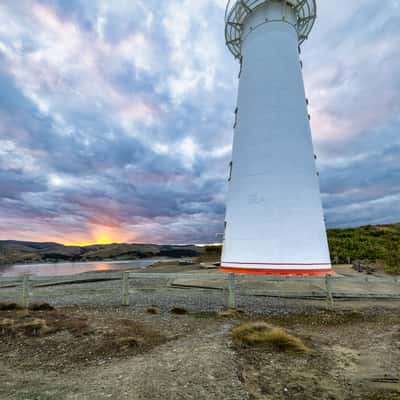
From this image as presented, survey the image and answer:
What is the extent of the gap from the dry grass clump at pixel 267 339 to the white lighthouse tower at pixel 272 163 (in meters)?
4.73

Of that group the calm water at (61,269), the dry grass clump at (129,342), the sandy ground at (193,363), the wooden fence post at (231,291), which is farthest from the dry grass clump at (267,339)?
the calm water at (61,269)

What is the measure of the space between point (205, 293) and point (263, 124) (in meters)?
6.88

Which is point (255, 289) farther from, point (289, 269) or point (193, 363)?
point (193, 363)

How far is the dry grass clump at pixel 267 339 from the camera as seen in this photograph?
13.5 ft

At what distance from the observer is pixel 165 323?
580 centimetres

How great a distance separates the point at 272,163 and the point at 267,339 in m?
6.99

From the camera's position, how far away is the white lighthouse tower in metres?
9.37

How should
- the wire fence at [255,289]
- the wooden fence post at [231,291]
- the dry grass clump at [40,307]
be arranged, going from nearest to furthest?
the wooden fence post at [231,291]
the dry grass clump at [40,307]
the wire fence at [255,289]

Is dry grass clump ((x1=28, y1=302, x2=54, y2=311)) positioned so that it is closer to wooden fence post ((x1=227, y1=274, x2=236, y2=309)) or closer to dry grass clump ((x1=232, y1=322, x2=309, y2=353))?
wooden fence post ((x1=227, y1=274, x2=236, y2=309))

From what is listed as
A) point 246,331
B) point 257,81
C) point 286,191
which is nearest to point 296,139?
point 286,191

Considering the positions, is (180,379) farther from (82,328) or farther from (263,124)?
(263,124)

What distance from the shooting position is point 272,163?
1004 cm

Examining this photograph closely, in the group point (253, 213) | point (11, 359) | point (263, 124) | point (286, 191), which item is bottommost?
point (11, 359)

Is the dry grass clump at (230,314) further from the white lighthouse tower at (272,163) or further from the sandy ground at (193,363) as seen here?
the white lighthouse tower at (272,163)
